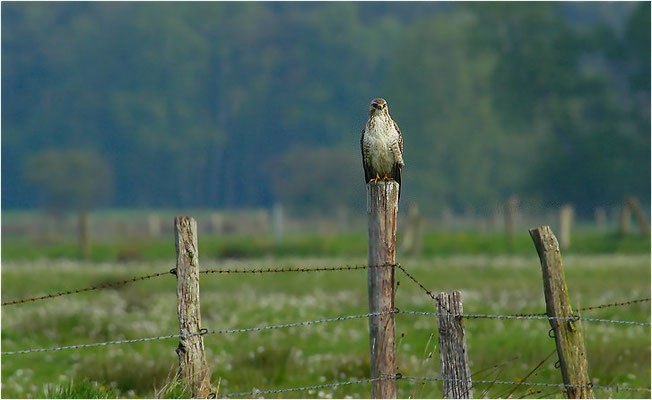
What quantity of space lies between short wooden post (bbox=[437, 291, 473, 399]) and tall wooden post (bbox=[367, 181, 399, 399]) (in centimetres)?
43

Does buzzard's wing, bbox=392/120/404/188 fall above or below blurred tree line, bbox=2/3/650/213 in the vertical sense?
below

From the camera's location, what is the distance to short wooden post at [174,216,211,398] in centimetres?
991

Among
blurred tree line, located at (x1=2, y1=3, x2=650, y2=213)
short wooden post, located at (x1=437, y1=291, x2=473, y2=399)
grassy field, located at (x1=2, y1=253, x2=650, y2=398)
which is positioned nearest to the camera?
short wooden post, located at (x1=437, y1=291, x2=473, y2=399)

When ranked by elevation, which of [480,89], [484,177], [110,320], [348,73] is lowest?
[110,320]

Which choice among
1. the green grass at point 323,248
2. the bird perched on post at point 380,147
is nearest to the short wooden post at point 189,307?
the bird perched on post at point 380,147

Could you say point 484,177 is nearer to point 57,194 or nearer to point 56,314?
point 57,194

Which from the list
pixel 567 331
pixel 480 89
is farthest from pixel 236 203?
pixel 567 331

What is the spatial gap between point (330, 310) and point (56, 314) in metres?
5.47

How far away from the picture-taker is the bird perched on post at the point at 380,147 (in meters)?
11.6

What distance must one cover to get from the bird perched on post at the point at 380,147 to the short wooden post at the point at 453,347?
212 cm

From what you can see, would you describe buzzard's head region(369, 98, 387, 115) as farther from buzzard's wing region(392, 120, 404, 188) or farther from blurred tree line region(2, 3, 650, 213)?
blurred tree line region(2, 3, 650, 213)

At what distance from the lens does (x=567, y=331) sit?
10.5 metres

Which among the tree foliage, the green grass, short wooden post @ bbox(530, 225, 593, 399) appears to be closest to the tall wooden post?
short wooden post @ bbox(530, 225, 593, 399)

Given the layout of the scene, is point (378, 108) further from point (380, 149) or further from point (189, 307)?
point (189, 307)
